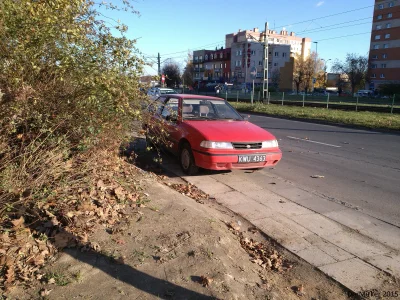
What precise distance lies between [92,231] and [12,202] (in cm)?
79

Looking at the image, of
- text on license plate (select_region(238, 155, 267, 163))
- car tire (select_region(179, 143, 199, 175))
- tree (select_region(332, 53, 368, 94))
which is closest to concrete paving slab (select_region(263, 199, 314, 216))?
text on license plate (select_region(238, 155, 267, 163))

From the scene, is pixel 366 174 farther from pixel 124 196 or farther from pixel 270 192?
pixel 124 196

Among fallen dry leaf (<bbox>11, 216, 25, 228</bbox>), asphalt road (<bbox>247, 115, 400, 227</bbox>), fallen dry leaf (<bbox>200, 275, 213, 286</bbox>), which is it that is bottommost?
asphalt road (<bbox>247, 115, 400, 227</bbox>)

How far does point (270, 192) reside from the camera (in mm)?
5699

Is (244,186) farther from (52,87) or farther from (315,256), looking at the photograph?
(52,87)

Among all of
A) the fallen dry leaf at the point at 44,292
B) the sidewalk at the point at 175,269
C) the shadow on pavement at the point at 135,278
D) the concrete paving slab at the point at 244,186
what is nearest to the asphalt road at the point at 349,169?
the concrete paving slab at the point at 244,186

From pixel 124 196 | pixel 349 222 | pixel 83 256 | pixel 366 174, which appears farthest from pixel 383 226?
pixel 83 256

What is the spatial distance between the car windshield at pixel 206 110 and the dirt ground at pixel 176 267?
126 inches

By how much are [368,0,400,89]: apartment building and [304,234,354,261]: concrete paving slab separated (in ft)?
248

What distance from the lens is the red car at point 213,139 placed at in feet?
19.3

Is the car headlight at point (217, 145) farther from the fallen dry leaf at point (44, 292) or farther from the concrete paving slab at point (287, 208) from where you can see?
the fallen dry leaf at point (44, 292)

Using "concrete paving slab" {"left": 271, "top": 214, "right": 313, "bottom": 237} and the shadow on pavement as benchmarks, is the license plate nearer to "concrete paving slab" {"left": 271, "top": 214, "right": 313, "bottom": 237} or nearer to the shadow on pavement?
"concrete paving slab" {"left": 271, "top": 214, "right": 313, "bottom": 237}

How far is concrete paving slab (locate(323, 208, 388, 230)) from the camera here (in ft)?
14.5

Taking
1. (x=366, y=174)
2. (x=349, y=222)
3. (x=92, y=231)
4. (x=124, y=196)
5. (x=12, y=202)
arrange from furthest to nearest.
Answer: (x=366, y=174)
(x=349, y=222)
(x=124, y=196)
(x=92, y=231)
(x=12, y=202)
